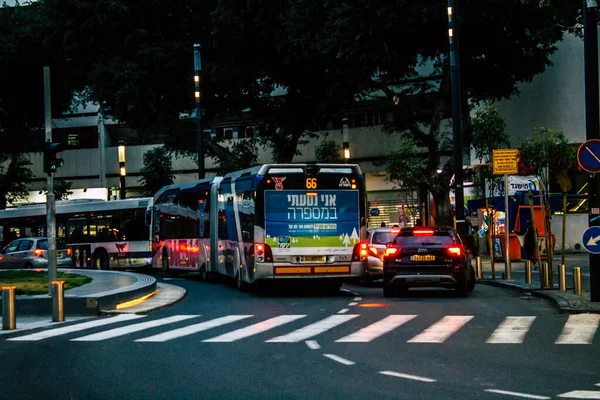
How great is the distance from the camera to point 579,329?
Answer: 14.8m

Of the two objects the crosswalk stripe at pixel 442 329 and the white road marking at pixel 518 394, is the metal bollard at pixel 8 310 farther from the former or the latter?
the white road marking at pixel 518 394

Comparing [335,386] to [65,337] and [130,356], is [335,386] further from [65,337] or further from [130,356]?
[65,337]

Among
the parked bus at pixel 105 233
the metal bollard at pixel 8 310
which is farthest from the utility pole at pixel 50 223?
the parked bus at pixel 105 233

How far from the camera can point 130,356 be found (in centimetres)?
1259

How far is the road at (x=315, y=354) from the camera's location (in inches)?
383

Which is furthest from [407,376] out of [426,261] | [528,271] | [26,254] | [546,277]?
[26,254]

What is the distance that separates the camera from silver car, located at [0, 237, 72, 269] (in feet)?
134

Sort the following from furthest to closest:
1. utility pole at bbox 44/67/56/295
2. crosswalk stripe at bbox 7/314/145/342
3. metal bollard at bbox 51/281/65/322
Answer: utility pole at bbox 44/67/56/295, metal bollard at bbox 51/281/65/322, crosswalk stripe at bbox 7/314/145/342

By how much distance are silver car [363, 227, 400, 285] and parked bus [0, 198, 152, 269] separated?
14.0 metres

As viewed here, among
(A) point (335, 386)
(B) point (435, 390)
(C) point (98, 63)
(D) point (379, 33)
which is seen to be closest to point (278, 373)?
(A) point (335, 386)

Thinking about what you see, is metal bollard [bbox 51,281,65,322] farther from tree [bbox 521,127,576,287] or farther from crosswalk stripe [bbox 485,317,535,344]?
tree [bbox 521,127,576,287]

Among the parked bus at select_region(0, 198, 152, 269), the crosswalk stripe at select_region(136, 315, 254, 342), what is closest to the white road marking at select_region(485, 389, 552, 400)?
the crosswalk stripe at select_region(136, 315, 254, 342)

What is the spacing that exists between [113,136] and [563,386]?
5808 cm

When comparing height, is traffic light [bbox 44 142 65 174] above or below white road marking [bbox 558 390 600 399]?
above
